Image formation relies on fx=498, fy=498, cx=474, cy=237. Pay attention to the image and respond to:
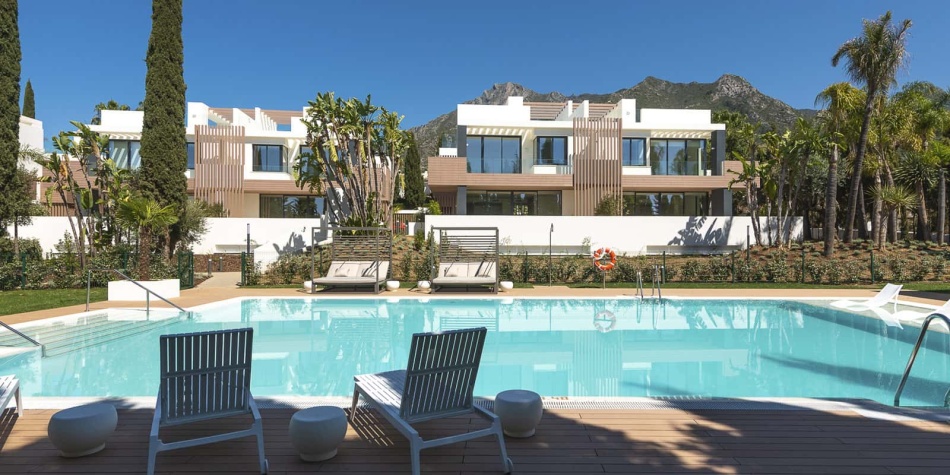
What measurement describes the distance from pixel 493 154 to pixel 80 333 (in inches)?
880

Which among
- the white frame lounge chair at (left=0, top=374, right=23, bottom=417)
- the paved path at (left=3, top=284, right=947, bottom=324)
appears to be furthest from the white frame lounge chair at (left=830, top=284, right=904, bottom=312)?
the white frame lounge chair at (left=0, top=374, right=23, bottom=417)

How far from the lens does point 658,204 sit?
97.5 feet

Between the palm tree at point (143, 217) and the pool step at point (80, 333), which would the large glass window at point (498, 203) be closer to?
the palm tree at point (143, 217)

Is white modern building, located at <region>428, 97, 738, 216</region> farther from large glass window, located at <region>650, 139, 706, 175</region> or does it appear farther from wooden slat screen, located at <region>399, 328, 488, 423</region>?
wooden slat screen, located at <region>399, 328, 488, 423</region>

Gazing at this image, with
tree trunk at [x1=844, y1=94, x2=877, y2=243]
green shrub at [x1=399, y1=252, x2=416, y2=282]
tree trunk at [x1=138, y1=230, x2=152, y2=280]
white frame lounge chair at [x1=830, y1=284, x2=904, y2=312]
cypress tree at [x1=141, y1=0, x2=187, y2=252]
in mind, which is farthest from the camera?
tree trunk at [x1=844, y1=94, x2=877, y2=243]

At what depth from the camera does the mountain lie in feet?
328

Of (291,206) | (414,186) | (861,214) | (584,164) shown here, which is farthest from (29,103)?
(861,214)

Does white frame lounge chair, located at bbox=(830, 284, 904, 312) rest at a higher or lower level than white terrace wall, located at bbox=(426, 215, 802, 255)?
lower

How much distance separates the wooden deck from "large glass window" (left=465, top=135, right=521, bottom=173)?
945 inches

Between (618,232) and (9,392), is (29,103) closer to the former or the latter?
(618,232)

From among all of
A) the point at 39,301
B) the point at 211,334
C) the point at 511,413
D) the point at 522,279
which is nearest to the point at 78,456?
the point at 211,334

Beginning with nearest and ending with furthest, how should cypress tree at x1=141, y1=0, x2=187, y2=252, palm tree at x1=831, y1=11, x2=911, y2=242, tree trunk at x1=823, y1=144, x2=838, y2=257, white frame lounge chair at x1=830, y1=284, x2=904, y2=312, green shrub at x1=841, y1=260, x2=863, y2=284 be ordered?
white frame lounge chair at x1=830, y1=284, x2=904, y2=312 < green shrub at x1=841, y1=260, x2=863, y2=284 < cypress tree at x1=141, y1=0, x2=187, y2=252 < palm tree at x1=831, y1=11, x2=911, y2=242 < tree trunk at x1=823, y1=144, x2=838, y2=257

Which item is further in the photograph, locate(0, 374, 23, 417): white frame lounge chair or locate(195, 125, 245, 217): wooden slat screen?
locate(195, 125, 245, 217): wooden slat screen

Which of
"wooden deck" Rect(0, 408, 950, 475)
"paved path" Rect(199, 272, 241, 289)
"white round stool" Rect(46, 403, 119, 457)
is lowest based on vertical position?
"paved path" Rect(199, 272, 241, 289)
